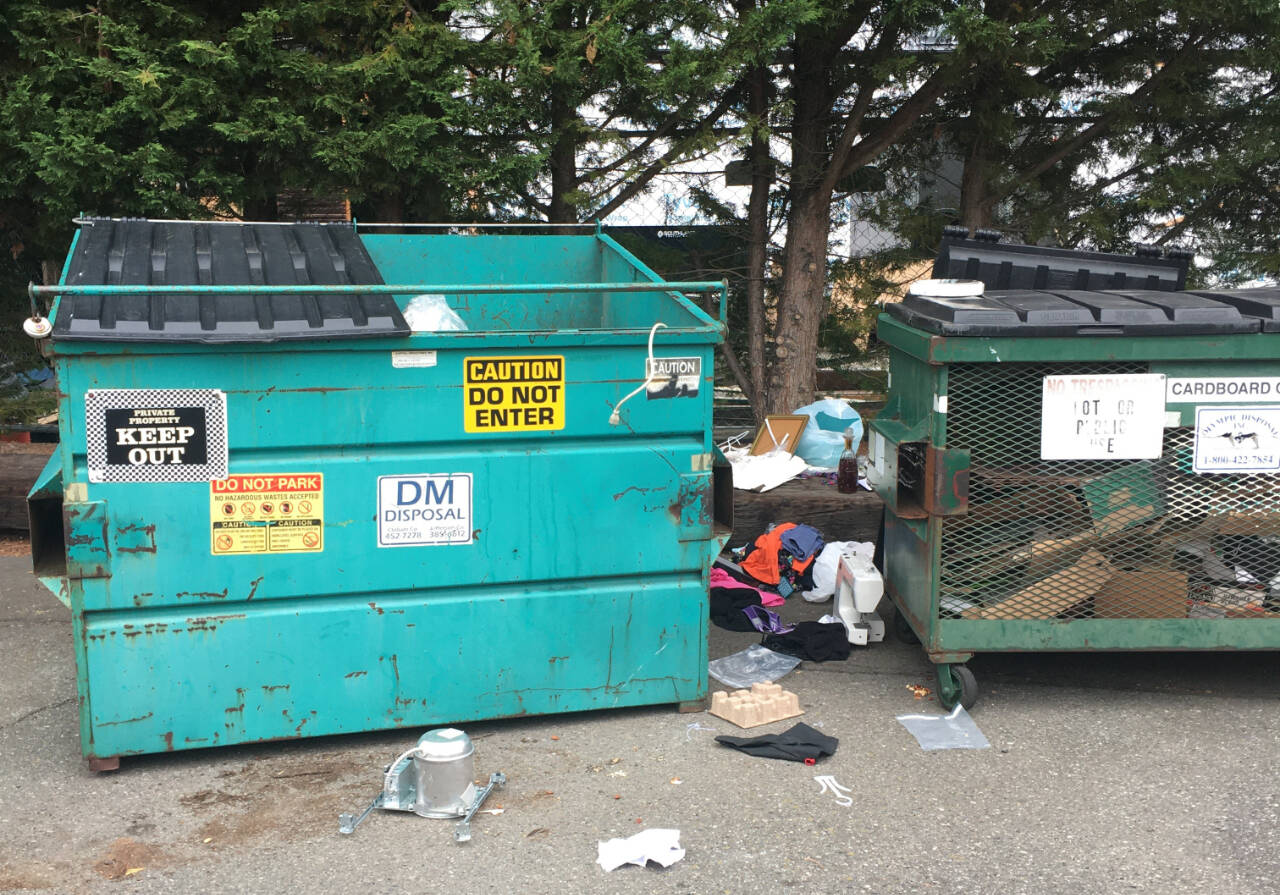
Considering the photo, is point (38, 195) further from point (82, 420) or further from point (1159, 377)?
point (1159, 377)

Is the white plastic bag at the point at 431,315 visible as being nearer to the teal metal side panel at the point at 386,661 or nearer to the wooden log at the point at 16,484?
the teal metal side panel at the point at 386,661

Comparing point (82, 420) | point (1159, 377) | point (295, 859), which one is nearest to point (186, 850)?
point (295, 859)

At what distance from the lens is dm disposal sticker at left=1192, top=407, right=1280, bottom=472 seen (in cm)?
412

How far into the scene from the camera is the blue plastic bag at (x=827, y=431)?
6.86 m

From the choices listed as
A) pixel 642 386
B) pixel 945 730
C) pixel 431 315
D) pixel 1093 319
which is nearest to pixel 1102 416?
pixel 1093 319

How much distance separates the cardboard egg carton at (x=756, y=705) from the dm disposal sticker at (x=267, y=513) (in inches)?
60.0

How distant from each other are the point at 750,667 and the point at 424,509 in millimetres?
1593

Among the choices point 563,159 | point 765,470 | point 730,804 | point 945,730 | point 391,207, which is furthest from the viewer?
point 563,159

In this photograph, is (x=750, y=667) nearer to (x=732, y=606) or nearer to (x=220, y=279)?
(x=732, y=606)

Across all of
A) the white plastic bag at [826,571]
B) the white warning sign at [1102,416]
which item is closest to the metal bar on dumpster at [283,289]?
the white warning sign at [1102,416]

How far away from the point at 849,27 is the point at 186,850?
5.88m

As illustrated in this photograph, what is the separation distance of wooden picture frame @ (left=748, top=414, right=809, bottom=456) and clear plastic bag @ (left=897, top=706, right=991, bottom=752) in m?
2.83

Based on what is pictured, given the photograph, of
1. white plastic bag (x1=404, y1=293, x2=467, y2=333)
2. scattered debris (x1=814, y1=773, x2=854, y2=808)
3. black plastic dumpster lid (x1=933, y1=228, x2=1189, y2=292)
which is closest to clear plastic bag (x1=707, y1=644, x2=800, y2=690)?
scattered debris (x1=814, y1=773, x2=854, y2=808)

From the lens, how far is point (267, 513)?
12.3 ft
